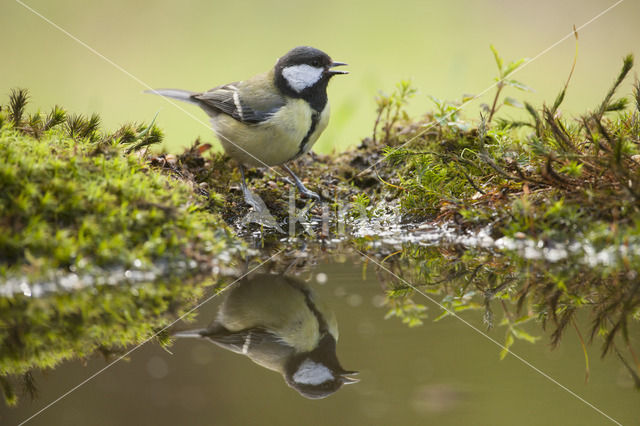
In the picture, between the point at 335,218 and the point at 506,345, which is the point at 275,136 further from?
the point at 506,345

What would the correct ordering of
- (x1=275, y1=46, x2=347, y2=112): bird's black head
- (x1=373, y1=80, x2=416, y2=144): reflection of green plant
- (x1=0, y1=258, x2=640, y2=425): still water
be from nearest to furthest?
(x1=0, y1=258, x2=640, y2=425): still water < (x1=275, y1=46, x2=347, y2=112): bird's black head < (x1=373, y1=80, x2=416, y2=144): reflection of green plant

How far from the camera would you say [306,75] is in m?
4.29

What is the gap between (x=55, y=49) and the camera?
34.5 ft

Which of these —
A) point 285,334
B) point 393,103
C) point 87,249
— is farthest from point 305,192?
point 285,334

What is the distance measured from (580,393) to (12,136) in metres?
2.99

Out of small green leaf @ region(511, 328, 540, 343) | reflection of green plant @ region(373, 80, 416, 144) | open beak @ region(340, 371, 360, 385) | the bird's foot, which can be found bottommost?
open beak @ region(340, 371, 360, 385)

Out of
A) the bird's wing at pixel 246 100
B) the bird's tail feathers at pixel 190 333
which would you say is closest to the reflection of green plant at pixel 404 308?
the bird's tail feathers at pixel 190 333

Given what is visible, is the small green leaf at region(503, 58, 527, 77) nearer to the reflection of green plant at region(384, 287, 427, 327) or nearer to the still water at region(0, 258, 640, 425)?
the reflection of green plant at region(384, 287, 427, 327)

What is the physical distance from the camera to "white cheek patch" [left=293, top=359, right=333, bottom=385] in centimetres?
186

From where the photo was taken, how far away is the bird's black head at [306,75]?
4262mm

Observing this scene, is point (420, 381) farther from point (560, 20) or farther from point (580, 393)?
point (560, 20)

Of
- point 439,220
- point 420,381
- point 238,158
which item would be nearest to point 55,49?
point 238,158

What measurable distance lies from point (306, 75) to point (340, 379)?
2903 mm

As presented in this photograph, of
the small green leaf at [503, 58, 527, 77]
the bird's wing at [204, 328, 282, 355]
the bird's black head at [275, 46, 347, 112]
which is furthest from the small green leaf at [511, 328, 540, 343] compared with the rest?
the bird's black head at [275, 46, 347, 112]
